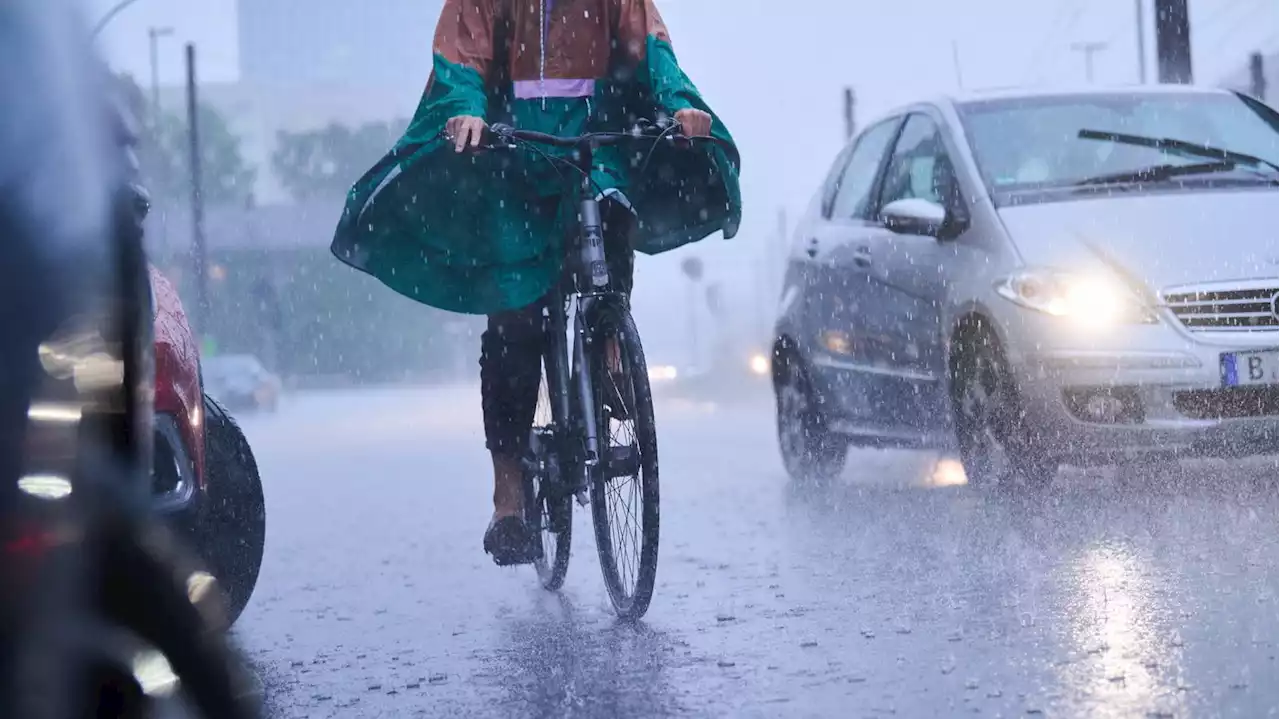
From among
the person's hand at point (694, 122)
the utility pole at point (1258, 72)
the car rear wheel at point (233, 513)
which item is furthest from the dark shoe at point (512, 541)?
the utility pole at point (1258, 72)

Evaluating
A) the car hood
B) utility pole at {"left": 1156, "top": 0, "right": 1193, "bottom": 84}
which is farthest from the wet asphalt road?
utility pole at {"left": 1156, "top": 0, "right": 1193, "bottom": 84}

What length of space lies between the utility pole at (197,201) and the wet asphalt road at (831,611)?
3518 centimetres

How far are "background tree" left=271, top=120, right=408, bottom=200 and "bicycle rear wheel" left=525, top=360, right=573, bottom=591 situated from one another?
70.8m

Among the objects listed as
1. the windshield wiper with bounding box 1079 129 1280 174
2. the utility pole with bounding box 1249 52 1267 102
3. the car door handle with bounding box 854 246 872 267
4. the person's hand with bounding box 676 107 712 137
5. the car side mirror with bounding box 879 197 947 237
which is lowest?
the car door handle with bounding box 854 246 872 267

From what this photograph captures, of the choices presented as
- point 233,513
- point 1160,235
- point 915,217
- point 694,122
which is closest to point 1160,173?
point 1160,235

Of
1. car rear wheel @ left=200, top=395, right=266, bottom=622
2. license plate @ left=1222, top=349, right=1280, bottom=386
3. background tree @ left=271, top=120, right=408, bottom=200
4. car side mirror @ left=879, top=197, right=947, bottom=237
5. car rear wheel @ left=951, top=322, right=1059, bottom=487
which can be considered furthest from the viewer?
background tree @ left=271, top=120, right=408, bottom=200

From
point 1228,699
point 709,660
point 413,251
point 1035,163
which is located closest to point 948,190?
point 1035,163

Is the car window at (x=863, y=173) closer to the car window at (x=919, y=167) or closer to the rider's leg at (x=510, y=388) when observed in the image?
the car window at (x=919, y=167)

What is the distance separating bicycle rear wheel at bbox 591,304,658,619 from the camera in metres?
5.15

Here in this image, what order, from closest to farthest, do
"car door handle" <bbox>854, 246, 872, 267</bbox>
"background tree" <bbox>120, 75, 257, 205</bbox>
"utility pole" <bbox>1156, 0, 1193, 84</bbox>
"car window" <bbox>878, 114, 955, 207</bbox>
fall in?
"car window" <bbox>878, 114, 955, 207</bbox> < "car door handle" <bbox>854, 246, 872, 267</bbox> < "utility pole" <bbox>1156, 0, 1193, 84</bbox> < "background tree" <bbox>120, 75, 257, 205</bbox>

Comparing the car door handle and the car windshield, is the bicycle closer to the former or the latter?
the car windshield

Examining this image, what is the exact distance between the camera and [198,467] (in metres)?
3.69

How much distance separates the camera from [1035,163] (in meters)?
Answer: 8.09

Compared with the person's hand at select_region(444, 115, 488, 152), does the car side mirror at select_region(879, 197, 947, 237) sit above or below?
below
